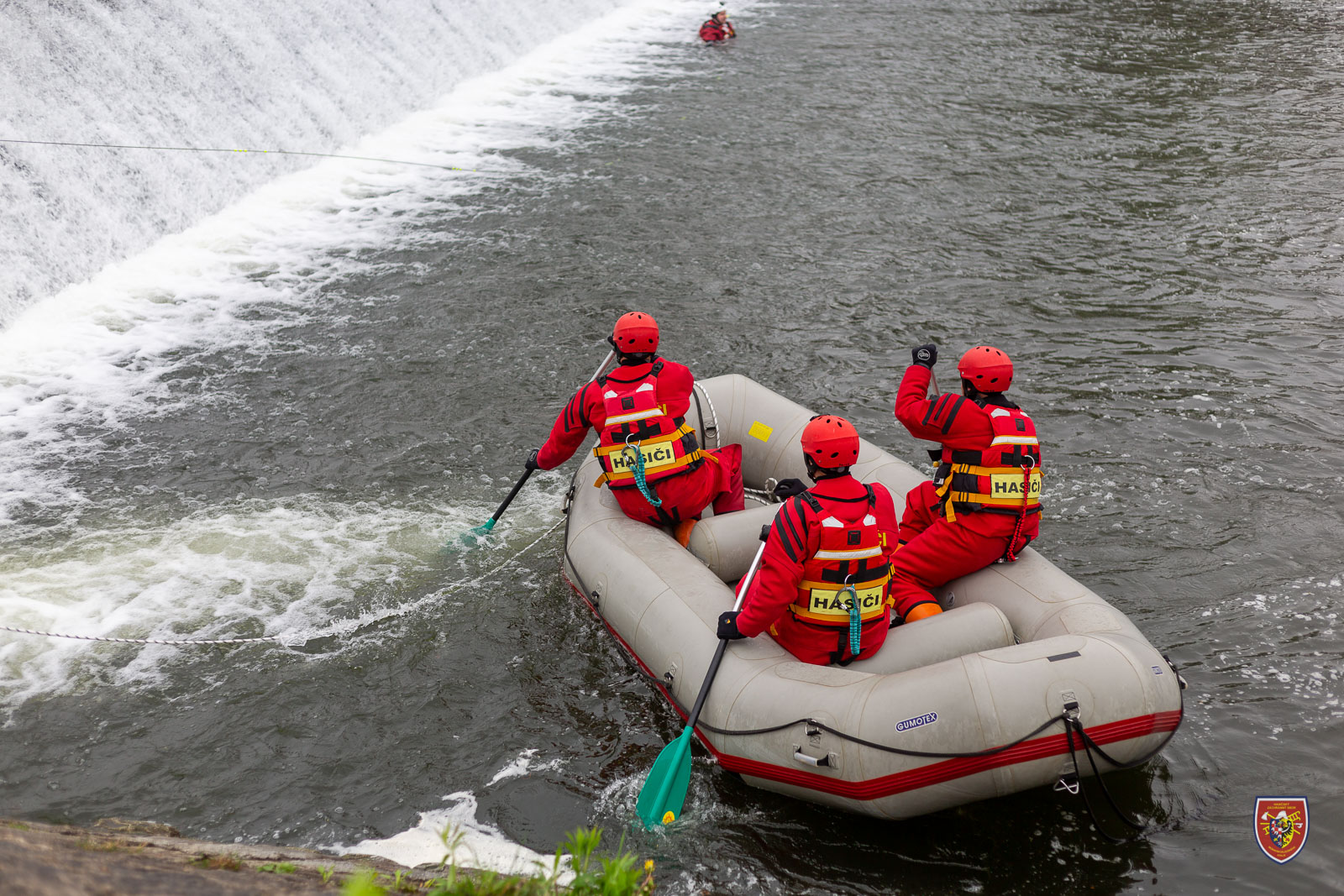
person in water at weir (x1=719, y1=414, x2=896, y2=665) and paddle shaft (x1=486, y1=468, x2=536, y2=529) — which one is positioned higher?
person in water at weir (x1=719, y1=414, x2=896, y2=665)

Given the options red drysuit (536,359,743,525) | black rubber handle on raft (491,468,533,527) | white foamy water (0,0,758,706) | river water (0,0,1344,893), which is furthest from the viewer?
black rubber handle on raft (491,468,533,527)

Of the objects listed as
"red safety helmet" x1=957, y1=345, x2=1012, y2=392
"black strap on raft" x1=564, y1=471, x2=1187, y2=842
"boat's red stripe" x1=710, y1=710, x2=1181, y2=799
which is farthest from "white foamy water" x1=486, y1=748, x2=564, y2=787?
"red safety helmet" x1=957, y1=345, x2=1012, y2=392

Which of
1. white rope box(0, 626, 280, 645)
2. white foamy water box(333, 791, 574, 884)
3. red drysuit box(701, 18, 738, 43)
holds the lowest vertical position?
white foamy water box(333, 791, 574, 884)

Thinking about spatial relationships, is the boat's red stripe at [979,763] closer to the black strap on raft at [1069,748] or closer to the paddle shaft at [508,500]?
the black strap on raft at [1069,748]

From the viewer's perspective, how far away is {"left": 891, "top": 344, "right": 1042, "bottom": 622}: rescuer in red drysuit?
5449 mm

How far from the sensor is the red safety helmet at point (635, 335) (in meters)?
6.00

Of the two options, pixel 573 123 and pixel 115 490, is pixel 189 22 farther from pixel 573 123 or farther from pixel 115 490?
pixel 115 490

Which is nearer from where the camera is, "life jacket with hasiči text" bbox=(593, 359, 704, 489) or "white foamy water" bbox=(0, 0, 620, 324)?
"life jacket with hasiči text" bbox=(593, 359, 704, 489)

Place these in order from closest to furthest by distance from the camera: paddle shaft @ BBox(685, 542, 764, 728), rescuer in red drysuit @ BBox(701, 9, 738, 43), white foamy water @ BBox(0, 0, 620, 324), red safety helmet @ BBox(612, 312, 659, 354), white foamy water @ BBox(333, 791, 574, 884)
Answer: white foamy water @ BBox(333, 791, 574, 884) < paddle shaft @ BBox(685, 542, 764, 728) < red safety helmet @ BBox(612, 312, 659, 354) < white foamy water @ BBox(0, 0, 620, 324) < rescuer in red drysuit @ BBox(701, 9, 738, 43)

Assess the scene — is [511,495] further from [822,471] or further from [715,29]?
[715,29]

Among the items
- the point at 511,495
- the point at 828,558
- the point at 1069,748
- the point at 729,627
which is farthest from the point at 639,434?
the point at 1069,748

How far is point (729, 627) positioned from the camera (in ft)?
16.5

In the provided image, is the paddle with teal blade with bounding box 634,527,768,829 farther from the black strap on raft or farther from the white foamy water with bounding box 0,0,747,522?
the white foamy water with bounding box 0,0,747,522

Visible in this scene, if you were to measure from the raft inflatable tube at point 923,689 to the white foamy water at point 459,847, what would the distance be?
1023mm
